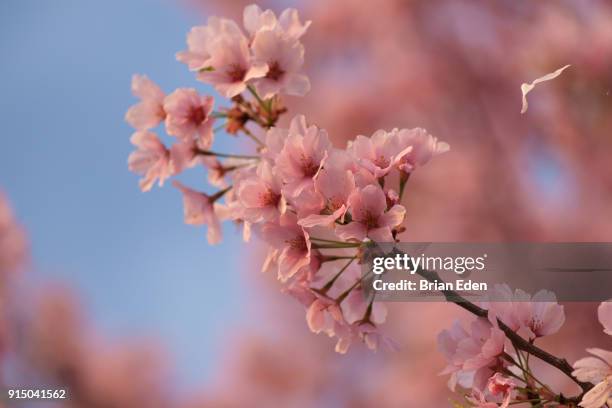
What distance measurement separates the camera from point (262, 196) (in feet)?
1.20

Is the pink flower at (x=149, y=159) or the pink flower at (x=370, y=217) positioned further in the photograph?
the pink flower at (x=149, y=159)

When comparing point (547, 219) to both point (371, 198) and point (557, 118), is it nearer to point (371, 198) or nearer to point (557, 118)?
point (557, 118)

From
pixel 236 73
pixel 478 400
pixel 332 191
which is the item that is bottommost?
pixel 478 400

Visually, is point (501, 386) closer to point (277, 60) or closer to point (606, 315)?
point (606, 315)

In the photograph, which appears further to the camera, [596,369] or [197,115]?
[197,115]

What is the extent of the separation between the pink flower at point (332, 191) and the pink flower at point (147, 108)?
0.19 m

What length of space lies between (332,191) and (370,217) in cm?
2

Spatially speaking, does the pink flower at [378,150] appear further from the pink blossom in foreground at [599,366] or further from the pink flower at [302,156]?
the pink blossom in foreground at [599,366]

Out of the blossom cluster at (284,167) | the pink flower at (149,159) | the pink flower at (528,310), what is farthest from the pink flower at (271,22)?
the pink flower at (528,310)

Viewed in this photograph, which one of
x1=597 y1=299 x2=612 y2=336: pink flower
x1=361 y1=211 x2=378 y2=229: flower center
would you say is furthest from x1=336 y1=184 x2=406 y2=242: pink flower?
x1=597 y1=299 x2=612 y2=336: pink flower

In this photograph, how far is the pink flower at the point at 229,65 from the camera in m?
0.42

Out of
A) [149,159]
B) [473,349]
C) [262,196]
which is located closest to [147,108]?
Result: [149,159]

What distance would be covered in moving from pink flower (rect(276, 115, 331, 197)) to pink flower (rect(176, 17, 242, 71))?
4.6 inches

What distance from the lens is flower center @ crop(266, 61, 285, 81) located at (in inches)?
17.1
